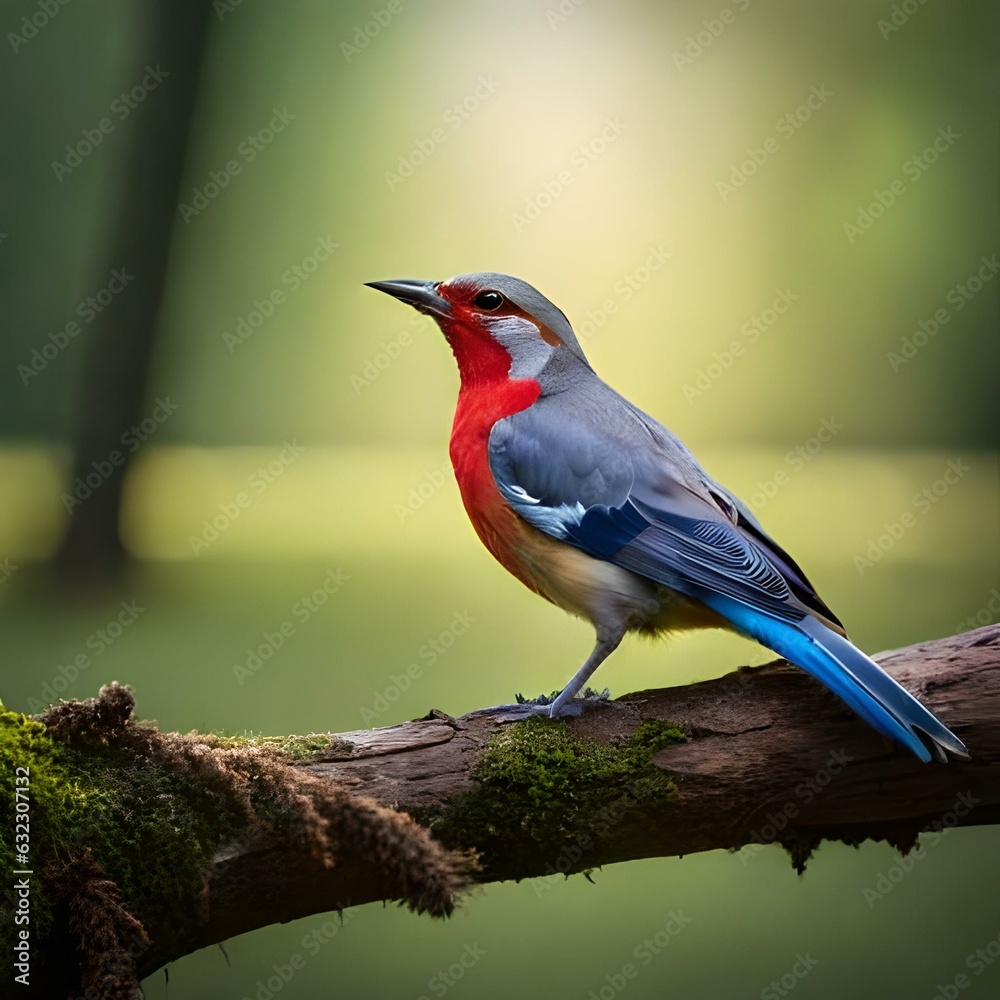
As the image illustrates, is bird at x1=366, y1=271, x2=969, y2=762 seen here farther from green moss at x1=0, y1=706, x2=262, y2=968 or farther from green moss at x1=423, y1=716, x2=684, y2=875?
green moss at x1=0, y1=706, x2=262, y2=968

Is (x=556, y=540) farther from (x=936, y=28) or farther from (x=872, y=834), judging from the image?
(x=936, y=28)

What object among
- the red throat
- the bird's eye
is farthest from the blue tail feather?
the bird's eye

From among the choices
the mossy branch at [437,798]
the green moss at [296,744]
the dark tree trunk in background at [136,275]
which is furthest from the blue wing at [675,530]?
the dark tree trunk in background at [136,275]

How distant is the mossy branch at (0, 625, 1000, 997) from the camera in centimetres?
136

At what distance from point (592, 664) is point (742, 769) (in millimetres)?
286

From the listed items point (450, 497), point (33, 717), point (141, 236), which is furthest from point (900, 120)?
point (33, 717)

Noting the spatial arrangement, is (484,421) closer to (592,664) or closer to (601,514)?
(601,514)

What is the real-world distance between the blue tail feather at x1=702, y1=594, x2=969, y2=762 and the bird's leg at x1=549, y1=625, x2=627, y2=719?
25cm

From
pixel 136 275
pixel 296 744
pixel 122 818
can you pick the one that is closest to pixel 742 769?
pixel 296 744

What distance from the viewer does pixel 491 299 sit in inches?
78.9

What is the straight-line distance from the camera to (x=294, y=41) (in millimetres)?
4016

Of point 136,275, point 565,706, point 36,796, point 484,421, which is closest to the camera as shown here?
point 36,796

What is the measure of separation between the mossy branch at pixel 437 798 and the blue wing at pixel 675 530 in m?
0.11

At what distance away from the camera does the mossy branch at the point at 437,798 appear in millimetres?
1364
